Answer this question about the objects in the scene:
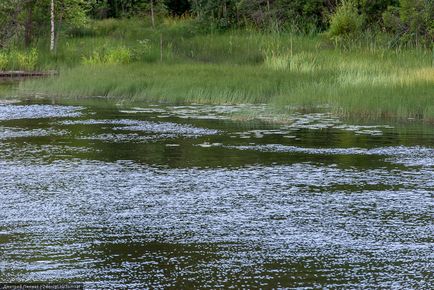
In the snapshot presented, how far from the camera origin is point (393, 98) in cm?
2381

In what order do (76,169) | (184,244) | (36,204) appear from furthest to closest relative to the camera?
(76,169)
(36,204)
(184,244)

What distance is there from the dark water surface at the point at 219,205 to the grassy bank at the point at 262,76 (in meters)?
1.93

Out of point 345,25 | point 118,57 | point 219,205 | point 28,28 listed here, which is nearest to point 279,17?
point 345,25

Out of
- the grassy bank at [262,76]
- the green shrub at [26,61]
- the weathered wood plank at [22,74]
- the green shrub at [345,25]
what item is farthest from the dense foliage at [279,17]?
the weathered wood plank at [22,74]

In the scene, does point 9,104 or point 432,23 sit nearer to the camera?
point 9,104

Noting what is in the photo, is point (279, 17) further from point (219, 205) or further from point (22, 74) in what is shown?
point (219, 205)

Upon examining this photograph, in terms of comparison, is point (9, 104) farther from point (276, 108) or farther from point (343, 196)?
point (343, 196)

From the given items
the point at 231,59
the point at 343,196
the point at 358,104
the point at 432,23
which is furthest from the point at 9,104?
the point at 432,23

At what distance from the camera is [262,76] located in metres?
28.9

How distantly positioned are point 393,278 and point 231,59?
30354 mm

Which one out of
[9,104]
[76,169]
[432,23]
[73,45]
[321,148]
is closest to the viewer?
[76,169]

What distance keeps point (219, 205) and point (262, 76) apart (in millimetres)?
15994

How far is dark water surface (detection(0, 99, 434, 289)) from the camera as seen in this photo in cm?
986

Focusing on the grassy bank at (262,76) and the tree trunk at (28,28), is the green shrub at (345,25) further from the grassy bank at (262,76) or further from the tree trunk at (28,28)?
the tree trunk at (28,28)
